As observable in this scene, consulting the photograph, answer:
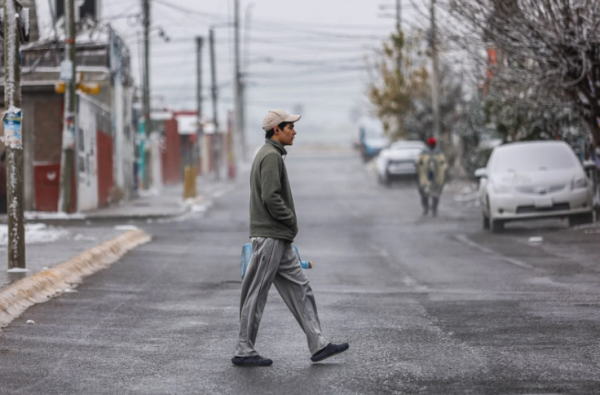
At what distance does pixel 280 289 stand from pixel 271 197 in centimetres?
74

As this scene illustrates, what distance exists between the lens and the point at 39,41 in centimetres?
2875

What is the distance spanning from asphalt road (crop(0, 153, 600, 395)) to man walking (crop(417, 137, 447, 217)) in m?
7.02

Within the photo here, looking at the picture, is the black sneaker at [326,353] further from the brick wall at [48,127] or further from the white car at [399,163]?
the white car at [399,163]

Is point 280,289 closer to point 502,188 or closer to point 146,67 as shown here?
point 502,188

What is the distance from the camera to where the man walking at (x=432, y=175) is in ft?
84.3

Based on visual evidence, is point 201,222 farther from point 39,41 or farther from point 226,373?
point 226,373

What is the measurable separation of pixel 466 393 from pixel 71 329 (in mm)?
4043

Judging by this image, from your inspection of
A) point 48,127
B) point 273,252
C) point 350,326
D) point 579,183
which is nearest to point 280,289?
point 273,252

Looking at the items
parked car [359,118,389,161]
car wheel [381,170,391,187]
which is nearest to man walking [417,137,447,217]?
car wheel [381,170,391,187]

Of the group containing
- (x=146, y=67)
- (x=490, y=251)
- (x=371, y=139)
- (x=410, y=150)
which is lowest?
(x=490, y=251)

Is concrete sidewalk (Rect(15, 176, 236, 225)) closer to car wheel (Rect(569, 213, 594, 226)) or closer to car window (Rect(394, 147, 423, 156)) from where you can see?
car window (Rect(394, 147, 423, 156))

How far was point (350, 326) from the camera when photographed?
930 centimetres

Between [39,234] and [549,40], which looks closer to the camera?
[39,234]

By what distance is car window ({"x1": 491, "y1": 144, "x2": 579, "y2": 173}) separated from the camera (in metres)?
20.4
